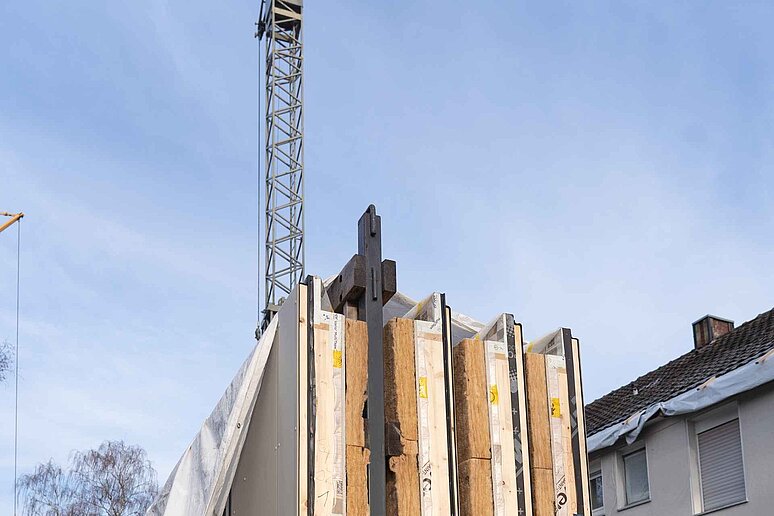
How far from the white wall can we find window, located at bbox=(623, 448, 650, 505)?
0.46ft

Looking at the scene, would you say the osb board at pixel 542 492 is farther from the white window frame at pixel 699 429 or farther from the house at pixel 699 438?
the white window frame at pixel 699 429

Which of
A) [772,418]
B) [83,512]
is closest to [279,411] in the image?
[772,418]

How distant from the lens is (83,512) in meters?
35.3

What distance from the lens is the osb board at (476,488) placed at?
530cm

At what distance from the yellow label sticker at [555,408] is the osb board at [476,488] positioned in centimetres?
55

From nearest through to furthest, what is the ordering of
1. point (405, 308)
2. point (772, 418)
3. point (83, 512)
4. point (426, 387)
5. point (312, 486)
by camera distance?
point (312, 486) → point (426, 387) → point (405, 308) → point (772, 418) → point (83, 512)

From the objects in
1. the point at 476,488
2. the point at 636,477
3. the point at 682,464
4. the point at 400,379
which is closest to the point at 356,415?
the point at 400,379

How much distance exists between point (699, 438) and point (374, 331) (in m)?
11.5

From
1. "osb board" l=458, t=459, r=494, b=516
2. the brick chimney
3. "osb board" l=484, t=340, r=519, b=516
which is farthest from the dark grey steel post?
the brick chimney

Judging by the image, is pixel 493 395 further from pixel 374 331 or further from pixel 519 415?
pixel 374 331

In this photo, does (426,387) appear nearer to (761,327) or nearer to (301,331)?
Result: (301,331)

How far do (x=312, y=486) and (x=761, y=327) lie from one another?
13628mm

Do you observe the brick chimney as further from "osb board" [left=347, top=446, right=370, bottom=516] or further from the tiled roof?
"osb board" [left=347, top=446, right=370, bottom=516]

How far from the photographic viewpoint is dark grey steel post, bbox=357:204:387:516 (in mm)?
5086
